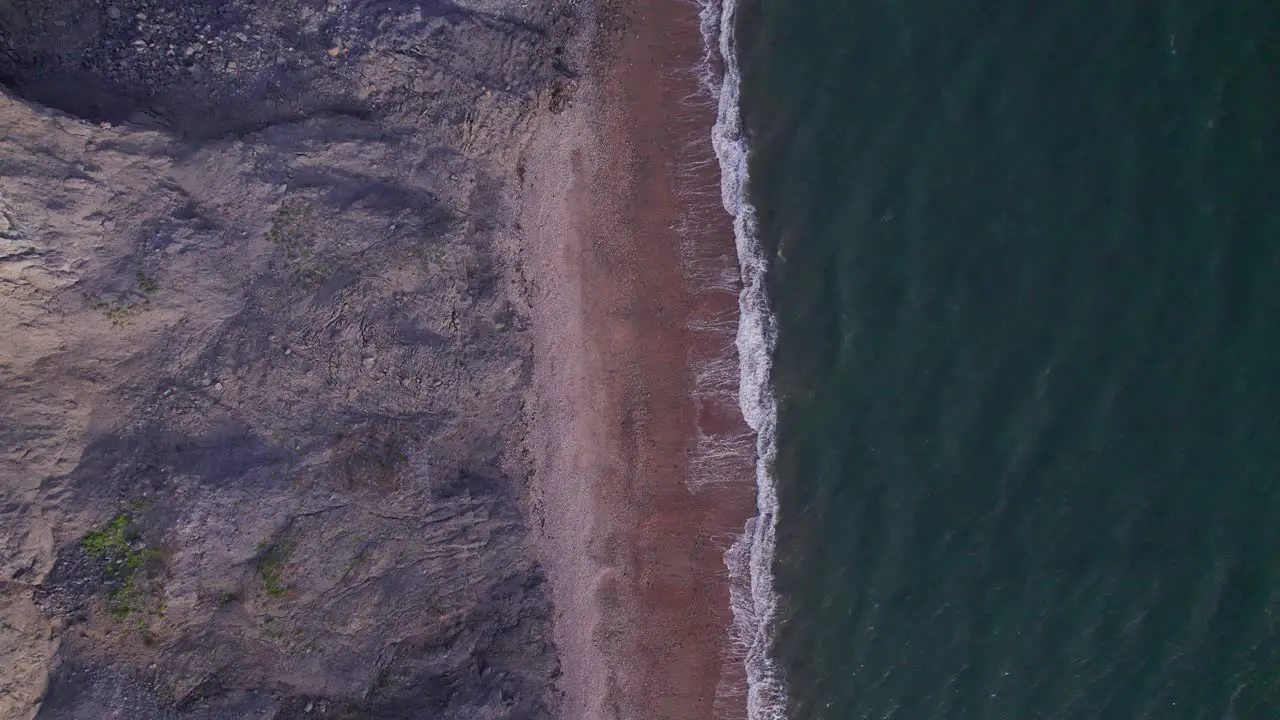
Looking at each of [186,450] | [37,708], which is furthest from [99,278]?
[37,708]

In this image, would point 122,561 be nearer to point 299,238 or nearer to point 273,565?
point 273,565

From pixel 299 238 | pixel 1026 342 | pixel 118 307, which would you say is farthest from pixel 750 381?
pixel 118 307

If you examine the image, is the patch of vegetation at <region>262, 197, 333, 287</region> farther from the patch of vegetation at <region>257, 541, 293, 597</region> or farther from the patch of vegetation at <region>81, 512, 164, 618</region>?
the patch of vegetation at <region>81, 512, 164, 618</region>

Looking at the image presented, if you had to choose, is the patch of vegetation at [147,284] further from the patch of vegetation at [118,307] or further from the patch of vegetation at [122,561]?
the patch of vegetation at [122,561]

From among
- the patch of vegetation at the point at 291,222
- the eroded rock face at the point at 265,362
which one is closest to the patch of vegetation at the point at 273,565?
the eroded rock face at the point at 265,362

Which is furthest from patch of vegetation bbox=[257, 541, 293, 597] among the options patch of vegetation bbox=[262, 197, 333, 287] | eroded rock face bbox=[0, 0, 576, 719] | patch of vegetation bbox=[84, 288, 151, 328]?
patch of vegetation bbox=[262, 197, 333, 287]

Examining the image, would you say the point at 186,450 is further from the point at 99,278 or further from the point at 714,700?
the point at 714,700
